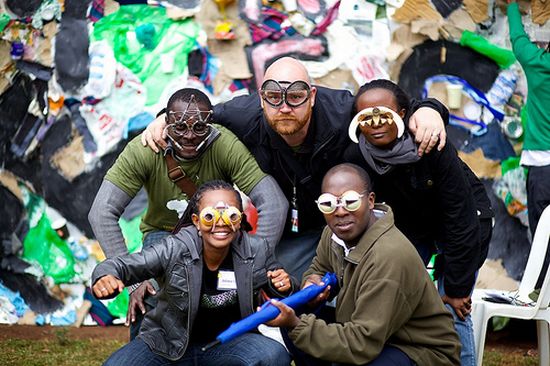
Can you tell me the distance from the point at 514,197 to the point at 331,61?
1.62 m

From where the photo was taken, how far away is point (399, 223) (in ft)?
16.5

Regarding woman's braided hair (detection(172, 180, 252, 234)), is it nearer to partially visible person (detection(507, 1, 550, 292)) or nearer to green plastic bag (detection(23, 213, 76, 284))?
partially visible person (detection(507, 1, 550, 292))

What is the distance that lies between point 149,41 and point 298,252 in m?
2.46

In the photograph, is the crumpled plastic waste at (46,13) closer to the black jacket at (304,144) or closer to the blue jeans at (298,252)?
the black jacket at (304,144)

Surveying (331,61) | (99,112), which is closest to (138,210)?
(99,112)

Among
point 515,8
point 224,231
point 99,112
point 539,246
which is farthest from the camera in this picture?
point 99,112

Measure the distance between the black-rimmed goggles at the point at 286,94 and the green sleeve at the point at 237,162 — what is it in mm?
326

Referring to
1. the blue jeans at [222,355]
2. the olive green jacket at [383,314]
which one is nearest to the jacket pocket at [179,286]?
the blue jeans at [222,355]

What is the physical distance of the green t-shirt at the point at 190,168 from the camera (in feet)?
16.7

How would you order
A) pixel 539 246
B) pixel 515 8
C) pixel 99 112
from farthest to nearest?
pixel 99 112
pixel 515 8
pixel 539 246

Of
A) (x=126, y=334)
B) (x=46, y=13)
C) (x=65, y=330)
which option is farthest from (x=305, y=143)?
(x=46, y=13)

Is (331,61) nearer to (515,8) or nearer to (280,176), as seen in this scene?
(515,8)

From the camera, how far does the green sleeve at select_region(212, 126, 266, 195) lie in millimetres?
5098

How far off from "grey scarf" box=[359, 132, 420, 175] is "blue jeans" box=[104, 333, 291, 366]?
→ 0.97 metres
